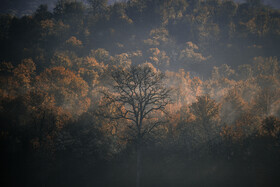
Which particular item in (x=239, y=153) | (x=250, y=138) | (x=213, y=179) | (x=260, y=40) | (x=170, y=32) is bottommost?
(x=213, y=179)

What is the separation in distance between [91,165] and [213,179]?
2480cm

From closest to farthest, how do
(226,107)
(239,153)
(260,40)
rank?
(239,153), (226,107), (260,40)

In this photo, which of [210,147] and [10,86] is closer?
[210,147]

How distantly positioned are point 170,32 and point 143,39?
33131 millimetres

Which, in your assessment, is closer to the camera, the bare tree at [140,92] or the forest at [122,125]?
the bare tree at [140,92]

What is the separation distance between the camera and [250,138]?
125 feet

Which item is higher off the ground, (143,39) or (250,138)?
(143,39)

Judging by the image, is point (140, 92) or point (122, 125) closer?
point (140, 92)

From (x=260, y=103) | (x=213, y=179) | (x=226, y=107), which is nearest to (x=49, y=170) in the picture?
(x=213, y=179)

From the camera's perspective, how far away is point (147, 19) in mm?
164875

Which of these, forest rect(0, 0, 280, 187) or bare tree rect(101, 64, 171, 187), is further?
forest rect(0, 0, 280, 187)

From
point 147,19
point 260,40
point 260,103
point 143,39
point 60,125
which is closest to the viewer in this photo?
point 60,125

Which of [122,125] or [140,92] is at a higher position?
[140,92]

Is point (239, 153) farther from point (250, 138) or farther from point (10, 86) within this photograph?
point (10, 86)
